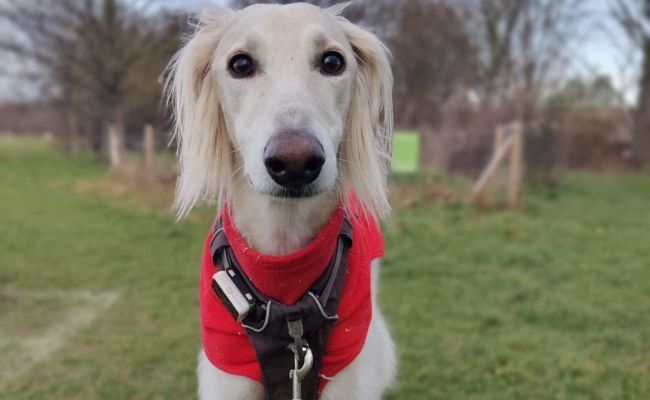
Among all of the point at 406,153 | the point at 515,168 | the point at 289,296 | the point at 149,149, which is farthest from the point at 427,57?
the point at 289,296

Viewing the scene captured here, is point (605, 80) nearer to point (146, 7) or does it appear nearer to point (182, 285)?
point (146, 7)

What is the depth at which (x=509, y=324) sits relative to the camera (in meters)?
4.74

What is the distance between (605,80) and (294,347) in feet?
80.5

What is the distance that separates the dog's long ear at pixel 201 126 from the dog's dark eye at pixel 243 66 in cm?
15

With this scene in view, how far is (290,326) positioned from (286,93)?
0.77 m

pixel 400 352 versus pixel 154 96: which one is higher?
pixel 154 96

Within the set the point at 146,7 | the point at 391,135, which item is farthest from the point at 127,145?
the point at 391,135

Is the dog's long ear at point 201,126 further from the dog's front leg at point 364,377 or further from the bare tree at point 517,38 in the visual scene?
the bare tree at point 517,38

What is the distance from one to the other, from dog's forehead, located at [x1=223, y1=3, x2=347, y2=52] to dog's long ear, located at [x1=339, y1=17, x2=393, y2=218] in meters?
0.19

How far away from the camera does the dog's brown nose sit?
1.64 metres

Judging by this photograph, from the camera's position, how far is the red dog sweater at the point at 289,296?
211 cm

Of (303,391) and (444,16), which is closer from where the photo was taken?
(303,391)

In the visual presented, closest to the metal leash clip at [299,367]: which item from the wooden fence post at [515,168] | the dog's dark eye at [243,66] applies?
the dog's dark eye at [243,66]

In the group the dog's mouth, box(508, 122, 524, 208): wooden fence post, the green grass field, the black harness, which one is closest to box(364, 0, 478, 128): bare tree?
box(508, 122, 524, 208): wooden fence post
